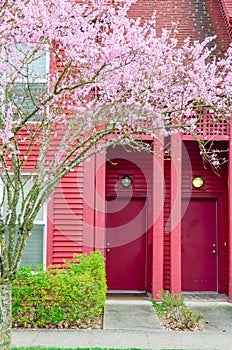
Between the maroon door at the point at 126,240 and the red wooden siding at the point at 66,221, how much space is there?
7.05ft

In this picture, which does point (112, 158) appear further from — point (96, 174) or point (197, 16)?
point (197, 16)

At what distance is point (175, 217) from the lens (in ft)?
36.3

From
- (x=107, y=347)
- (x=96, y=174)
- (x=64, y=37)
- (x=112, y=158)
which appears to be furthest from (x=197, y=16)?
(x=107, y=347)

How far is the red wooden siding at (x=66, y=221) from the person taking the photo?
409 inches

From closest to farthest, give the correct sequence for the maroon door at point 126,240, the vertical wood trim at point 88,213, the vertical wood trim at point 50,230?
the vertical wood trim at point 50,230
the vertical wood trim at point 88,213
the maroon door at point 126,240

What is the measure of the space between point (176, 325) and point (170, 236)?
9.42 feet

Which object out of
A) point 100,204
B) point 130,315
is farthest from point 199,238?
point 130,315

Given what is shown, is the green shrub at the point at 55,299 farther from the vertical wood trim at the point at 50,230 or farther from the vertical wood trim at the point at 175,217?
the vertical wood trim at the point at 175,217

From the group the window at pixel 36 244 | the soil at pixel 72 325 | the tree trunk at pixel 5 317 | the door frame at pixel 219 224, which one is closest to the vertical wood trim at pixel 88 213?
the window at pixel 36 244

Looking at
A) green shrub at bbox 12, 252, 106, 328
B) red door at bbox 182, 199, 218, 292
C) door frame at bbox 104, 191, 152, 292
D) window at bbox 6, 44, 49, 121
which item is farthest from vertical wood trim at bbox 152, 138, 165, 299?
window at bbox 6, 44, 49, 121

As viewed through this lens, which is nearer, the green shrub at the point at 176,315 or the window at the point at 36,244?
the green shrub at the point at 176,315

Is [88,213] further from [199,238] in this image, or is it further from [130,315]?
[199,238]

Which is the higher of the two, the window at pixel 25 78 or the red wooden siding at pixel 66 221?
the window at pixel 25 78

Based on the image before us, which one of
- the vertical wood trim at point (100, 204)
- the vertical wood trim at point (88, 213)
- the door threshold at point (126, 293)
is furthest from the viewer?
the door threshold at point (126, 293)
